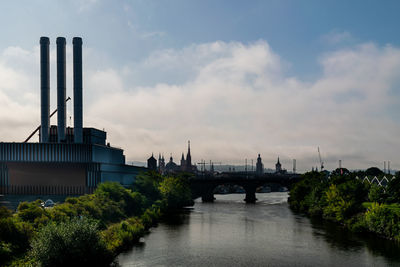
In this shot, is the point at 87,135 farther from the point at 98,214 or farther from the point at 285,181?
the point at 285,181

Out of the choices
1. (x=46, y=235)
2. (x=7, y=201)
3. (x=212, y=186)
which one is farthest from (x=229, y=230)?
(x=212, y=186)

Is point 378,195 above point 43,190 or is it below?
above

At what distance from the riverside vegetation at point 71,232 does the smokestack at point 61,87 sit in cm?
4372

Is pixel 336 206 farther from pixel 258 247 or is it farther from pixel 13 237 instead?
pixel 13 237

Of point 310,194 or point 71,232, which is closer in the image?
point 71,232

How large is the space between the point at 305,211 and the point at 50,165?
8033 cm

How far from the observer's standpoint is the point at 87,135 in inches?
5492

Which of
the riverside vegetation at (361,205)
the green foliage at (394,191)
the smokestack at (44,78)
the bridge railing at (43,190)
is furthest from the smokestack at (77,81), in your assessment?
the green foliage at (394,191)

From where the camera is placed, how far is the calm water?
56.8 meters

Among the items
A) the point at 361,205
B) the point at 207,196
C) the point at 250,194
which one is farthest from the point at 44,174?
the point at 250,194

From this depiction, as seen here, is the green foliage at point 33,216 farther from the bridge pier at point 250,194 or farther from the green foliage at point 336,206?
the bridge pier at point 250,194

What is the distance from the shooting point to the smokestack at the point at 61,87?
125062mm

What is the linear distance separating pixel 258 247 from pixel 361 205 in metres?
31.8

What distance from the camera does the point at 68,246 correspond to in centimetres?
4800
